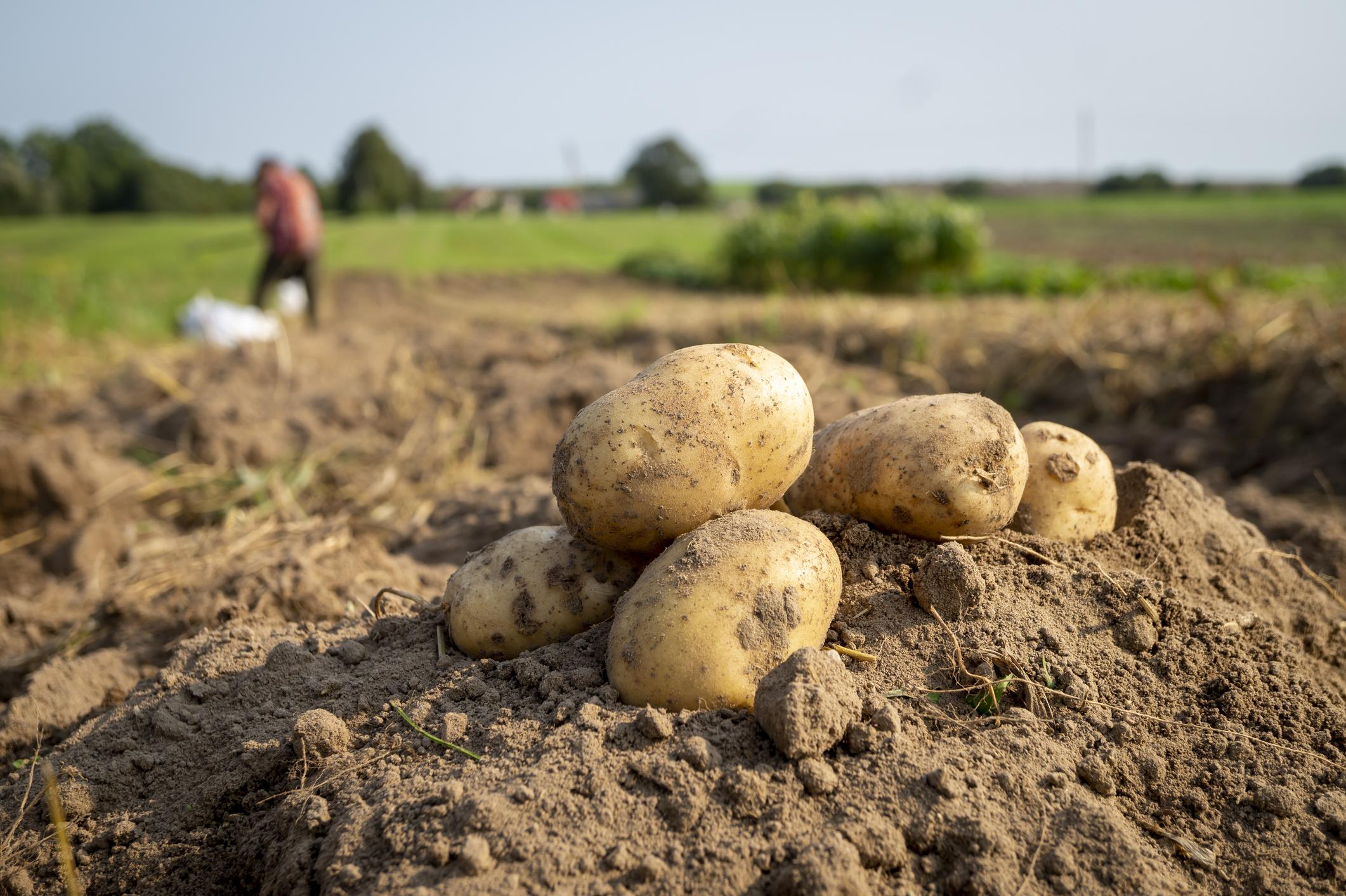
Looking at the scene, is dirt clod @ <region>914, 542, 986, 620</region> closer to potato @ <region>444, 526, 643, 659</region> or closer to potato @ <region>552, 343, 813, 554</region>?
potato @ <region>552, 343, 813, 554</region>

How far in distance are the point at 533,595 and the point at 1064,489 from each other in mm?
1495

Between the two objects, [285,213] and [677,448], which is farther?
[285,213]

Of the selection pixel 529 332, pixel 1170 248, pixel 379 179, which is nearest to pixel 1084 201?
pixel 1170 248

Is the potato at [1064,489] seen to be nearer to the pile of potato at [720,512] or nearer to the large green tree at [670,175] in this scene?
the pile of potato at [720,512]

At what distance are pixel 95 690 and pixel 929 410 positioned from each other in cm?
260

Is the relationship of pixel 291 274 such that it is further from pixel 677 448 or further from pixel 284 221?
pixel 677 448

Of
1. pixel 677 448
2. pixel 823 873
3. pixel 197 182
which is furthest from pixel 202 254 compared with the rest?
pixel 197 182

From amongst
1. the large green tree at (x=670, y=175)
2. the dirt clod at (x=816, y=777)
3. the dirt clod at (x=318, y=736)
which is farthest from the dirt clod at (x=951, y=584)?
the large green tree at (x=670, y=175)

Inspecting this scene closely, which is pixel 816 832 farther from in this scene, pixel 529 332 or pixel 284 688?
pixel 529 332

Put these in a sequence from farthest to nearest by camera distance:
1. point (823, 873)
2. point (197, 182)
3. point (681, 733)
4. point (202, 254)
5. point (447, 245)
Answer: point (197, 182), point (447, 245), point (202, 254), point (681, 733), point (823, 873)

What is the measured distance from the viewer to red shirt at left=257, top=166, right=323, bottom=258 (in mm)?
11539

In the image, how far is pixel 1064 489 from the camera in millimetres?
2420

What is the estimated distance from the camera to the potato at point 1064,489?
2418mm

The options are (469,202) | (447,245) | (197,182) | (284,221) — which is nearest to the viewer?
(284,221)
